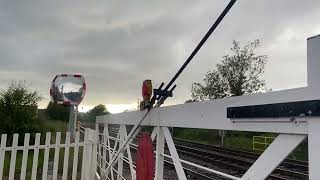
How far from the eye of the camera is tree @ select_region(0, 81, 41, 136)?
27.9m

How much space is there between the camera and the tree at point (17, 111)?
27875 millimetres

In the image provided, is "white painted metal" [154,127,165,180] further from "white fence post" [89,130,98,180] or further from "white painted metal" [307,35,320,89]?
"white fence post" [89,130,98,180]

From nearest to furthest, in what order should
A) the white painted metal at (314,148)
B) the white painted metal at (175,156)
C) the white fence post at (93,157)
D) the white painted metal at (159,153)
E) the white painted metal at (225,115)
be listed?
the white painted metal at (314,148), the white painted metal at (225,115), the white painted metal at (175,156), the white painted metal at (159,153), the white fence post at (93,157)

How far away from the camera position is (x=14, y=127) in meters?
27.8

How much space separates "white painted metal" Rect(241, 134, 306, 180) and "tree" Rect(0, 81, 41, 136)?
27.1 metres

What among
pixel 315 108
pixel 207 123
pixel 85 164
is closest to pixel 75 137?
pixel 85 164

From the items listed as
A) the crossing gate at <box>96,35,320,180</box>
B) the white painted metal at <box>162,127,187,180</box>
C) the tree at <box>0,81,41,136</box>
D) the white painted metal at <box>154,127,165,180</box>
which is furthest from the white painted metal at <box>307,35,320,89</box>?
the tree at <box>0,81,41,136</box>

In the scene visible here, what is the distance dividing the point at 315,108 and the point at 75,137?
5.72 m

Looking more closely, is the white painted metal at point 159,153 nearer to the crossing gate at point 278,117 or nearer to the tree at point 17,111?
the crossing gate at point 278,117

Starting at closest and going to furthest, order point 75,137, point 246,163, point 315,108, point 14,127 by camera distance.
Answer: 1. point 315,108
2. point 75,137
3. point 246,163
4. point 14,127

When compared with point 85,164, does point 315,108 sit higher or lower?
higher

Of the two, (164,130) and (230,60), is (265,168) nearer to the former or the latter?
(164,130)

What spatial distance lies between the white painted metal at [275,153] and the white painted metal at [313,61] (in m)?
0.21

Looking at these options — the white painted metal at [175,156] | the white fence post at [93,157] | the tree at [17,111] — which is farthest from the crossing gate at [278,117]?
the tree at [17,111]
